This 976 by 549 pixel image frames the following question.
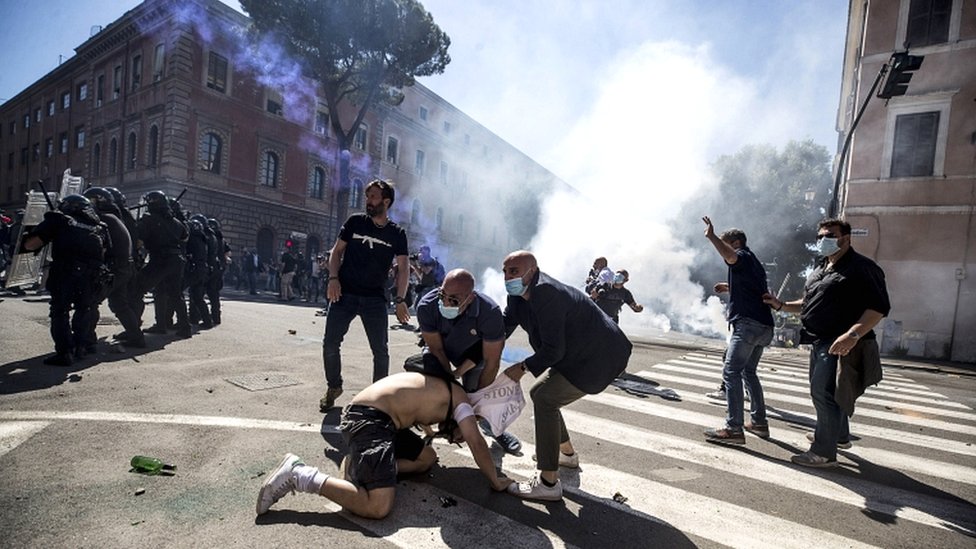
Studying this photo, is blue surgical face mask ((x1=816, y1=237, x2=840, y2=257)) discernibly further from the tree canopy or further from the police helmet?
the tree canopy

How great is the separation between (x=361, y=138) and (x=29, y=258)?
83.1 feet

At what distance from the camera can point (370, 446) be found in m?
2.57

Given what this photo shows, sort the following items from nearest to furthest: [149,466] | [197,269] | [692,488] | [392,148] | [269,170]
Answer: [149,466], [692,488], [197,269], [269,170], [392,148]

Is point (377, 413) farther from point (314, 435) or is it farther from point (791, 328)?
point (791, 328)

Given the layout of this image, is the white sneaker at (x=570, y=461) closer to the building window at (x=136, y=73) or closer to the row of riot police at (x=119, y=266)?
the row of riot police at (x=119, y=266)

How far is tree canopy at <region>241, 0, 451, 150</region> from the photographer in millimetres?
23828

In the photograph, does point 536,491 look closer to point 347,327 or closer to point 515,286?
point 515,286

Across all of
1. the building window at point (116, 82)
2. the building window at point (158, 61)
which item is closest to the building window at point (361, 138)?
the building window at point (158, 61)

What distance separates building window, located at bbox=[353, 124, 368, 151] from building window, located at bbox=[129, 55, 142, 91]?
12.5 meters

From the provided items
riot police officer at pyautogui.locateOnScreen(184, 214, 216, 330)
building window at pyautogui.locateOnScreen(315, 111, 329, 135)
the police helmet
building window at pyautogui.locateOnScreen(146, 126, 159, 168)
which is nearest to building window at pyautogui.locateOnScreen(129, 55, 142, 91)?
building window at pyautogui.locateOnScreen(146, 126, 159, 168)

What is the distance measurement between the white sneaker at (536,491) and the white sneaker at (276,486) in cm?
126

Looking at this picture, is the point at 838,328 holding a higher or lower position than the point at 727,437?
higher

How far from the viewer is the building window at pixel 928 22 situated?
15.4 meters

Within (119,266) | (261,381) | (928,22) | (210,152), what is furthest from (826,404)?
(210,152)
